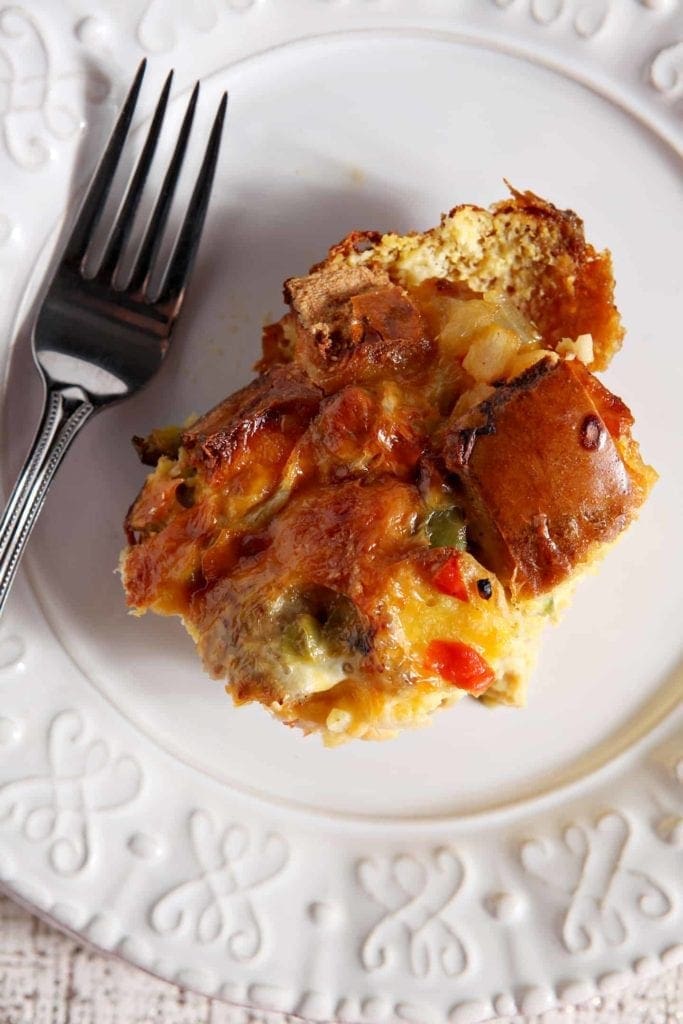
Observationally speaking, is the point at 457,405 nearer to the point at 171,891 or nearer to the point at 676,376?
the point at 676,376

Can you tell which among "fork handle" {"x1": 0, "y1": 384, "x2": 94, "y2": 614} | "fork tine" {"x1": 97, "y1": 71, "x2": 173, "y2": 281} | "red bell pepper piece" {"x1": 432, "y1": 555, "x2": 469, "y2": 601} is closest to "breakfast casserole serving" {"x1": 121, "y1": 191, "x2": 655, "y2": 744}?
"red bell pepper piece" {"x1": 432, "y1": 555, "x2": 469, "y2": 601}

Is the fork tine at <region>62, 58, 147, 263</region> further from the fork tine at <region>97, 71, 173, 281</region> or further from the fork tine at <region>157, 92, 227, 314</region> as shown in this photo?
the fork tine at <region>157, 92, 227, 314</region>

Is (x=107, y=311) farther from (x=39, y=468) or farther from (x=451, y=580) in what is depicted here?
(x=451, y=580)

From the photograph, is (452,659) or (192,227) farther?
(192,227)

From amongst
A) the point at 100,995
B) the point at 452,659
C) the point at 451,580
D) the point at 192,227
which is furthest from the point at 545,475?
the point at 100,995

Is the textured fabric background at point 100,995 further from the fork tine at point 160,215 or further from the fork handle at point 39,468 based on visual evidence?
the fork tine at point 160,215

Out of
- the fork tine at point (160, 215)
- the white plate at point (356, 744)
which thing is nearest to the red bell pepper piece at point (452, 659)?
the white plate at point (356, 744)
